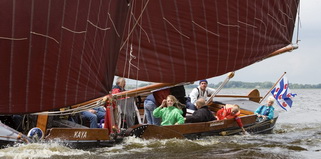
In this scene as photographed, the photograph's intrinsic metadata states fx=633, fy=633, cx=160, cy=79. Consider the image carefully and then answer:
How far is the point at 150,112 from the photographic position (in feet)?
47.6

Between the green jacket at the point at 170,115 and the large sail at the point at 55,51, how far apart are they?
102 inches

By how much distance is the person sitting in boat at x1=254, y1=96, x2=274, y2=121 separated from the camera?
1706cm

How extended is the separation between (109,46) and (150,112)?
11.7 ft

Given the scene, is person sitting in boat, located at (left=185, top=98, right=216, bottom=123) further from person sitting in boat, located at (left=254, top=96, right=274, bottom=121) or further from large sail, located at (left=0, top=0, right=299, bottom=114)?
person sitting in boat, located at (left=254, top=96, right=274, bottom=121)

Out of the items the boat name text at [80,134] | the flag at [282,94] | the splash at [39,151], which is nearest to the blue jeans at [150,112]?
the boat name text at [80,134]

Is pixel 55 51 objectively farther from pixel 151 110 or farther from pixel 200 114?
pixel 200 114

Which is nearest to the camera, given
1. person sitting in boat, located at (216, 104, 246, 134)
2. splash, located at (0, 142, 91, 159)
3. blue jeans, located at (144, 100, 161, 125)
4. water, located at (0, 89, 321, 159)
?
splash, located at (0, 142, 91, 159)

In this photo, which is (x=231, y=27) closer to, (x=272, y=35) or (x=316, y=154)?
(x=272, y=35)

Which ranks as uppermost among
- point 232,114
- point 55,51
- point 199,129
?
point 55,51

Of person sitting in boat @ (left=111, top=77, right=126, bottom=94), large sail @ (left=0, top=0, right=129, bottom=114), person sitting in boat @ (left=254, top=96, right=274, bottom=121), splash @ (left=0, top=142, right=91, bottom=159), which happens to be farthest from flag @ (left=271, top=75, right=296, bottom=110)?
splash @ (left=0, top=142, right=91, bottom=159)

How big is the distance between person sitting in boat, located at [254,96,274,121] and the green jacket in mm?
3903

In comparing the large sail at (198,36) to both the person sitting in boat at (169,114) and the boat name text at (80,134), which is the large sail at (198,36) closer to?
the person sitting in boat at (169,114)

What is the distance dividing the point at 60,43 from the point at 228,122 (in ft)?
20.4

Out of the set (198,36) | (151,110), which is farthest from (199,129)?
(198,36)
